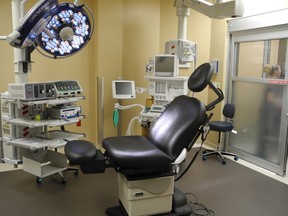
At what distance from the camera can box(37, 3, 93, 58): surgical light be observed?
262cm

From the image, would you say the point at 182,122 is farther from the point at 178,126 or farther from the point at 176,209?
the point at 176,209

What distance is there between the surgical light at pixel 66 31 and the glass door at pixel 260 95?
A: 251 centimetres

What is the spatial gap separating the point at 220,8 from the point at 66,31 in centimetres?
186

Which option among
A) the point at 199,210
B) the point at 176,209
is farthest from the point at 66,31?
the point at 199,210

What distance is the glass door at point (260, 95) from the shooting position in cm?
369

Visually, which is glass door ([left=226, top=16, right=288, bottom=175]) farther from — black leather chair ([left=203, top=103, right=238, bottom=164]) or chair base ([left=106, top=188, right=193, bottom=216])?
chair base ([left=106, top=188, right=193, bottom=216])

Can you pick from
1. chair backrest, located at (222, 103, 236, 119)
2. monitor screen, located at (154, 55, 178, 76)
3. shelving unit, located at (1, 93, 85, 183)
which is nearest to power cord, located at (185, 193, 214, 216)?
shelving unit, located at (1, 93, 85, 183)

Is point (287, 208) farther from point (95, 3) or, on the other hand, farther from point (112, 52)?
point (95, 3)

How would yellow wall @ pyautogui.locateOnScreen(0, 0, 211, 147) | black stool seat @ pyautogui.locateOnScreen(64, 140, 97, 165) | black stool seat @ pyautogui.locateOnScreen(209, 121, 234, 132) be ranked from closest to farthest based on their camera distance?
1. black stool seat @ pyautogui.locateOnScreen(64, 140, 97, 165)
2. black stool seat @ pyautogui.locateOnScreen(209, 121, 234, 132)
3. yellow wall @ pyautogui.locateOnScreen(0, 0, 211, 147)

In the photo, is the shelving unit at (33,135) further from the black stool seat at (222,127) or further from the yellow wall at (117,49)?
the black stool seat at (222,127)

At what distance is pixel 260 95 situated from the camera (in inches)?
159

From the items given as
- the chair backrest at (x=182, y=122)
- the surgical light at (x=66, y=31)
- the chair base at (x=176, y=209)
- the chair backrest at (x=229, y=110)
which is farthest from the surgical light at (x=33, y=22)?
the chair backrest at (x=229, y=110)

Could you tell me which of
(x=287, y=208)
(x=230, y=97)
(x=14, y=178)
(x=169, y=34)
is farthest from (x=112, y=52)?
(x=287, y=208)

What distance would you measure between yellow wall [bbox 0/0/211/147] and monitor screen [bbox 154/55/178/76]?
0.83 meters
